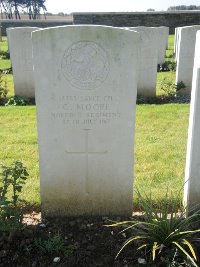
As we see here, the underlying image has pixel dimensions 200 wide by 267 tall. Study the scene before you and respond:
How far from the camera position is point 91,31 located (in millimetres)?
3006

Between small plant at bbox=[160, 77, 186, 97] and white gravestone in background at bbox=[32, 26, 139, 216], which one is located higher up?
white gravestone in background at bbox=[32, 26, 139, 216]

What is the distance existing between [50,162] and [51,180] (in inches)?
7.3

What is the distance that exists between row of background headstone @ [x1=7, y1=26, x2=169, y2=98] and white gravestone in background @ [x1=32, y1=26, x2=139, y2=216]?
5.19m

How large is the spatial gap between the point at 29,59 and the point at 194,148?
19.2ft

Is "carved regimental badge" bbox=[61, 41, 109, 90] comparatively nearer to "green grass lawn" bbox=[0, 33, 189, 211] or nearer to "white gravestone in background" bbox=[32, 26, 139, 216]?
"white gravestone in background" bbox=[32, 26, 139, 216]

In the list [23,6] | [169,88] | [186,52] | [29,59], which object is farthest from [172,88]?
[23,6]

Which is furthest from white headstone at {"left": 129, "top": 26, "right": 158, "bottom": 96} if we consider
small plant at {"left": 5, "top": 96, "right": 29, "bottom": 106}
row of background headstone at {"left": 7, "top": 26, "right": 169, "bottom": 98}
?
small plant at {"left": 5, "top": 96, "right": 29, "bottom": 106}

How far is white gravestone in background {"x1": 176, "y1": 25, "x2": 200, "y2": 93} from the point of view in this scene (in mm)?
8148

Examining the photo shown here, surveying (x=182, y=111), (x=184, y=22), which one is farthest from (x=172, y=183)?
(x=184, y=22)

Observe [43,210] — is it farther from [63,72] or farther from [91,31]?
[91,31]

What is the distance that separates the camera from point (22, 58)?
322 inches

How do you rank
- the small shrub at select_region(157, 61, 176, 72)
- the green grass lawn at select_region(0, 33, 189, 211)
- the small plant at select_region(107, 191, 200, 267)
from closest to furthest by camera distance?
the small plant at select_region(107, 191, 200, 267) → the green grass lawn at select_region(0, 33, 189, 211) → the small shrub at select_region(157, 61, 176, 72)

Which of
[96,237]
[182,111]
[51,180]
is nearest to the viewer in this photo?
[96,237]

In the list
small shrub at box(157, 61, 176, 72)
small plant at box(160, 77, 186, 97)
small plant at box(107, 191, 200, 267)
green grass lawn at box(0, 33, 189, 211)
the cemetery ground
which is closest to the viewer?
small plant at box(107, 191, 200, 267)
